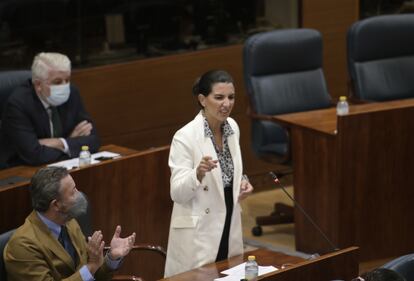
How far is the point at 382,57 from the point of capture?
791 centimetres

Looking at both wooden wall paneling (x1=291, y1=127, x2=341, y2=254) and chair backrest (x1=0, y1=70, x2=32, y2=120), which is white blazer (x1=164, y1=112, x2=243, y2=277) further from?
chair backrest (x1=0, y1=70, x2=32, y2=120)

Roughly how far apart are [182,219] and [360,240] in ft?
6.49

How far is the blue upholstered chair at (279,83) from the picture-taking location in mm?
7375

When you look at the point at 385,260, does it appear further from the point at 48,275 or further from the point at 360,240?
the point at 48,275

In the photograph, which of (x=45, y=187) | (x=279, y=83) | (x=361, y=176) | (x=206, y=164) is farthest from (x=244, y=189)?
(x=279, y=83)

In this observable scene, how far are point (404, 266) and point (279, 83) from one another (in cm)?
338

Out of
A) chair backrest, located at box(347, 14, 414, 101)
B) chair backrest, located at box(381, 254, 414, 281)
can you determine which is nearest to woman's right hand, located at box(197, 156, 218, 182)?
chair backrest, located at box(381, 254, 414, 281)

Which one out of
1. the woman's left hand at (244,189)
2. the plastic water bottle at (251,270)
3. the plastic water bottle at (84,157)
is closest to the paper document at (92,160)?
the plastic water bottle at (84,157)

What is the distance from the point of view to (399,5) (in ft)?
31.0

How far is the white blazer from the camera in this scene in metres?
4.79

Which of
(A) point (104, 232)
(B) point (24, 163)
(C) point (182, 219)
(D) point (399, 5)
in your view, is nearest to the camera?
(C) point (182, 219)

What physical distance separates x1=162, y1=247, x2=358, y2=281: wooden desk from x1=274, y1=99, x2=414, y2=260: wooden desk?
162cm

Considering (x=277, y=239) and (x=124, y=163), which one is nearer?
(x=124, y=163)

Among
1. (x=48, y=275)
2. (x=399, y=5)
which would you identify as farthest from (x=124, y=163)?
(x=399, y=5)
